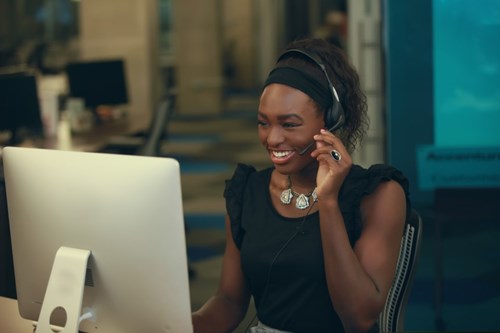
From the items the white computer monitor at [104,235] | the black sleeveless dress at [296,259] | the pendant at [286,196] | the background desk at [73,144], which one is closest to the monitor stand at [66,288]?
the white computer monitor at [104,235]

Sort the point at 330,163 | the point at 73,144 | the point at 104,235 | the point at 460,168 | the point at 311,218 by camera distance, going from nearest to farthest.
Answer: the point at 104,235
the point at 330,163
the point at 311,218
the point at 460,168
the point at 73,144

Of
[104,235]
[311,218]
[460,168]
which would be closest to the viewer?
[104,235]

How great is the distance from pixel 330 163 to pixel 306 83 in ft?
0.75

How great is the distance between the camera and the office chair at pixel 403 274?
2316 mm

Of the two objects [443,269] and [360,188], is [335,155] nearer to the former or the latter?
[360,188]

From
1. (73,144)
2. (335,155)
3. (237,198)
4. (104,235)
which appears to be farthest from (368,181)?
(73,144)

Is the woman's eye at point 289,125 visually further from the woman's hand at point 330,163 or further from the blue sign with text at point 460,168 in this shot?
the blue sign with text at point 460,168

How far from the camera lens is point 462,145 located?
13.0ft

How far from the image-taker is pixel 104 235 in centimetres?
181

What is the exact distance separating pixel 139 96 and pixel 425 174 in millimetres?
5974

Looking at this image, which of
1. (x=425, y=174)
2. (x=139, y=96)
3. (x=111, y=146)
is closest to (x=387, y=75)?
(x=425, y=174)

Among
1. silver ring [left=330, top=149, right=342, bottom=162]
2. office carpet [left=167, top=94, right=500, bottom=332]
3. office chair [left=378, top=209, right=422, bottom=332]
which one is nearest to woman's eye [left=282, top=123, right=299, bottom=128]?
silver ring [left=330, top=149, right=342, bottom=162]

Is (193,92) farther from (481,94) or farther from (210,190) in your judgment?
(481,94)

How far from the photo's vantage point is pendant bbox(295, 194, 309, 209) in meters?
2.24
